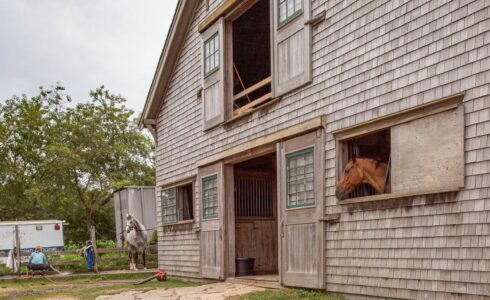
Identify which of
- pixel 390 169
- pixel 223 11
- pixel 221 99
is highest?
pixel 223 11

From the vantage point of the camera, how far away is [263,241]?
15.2 meters

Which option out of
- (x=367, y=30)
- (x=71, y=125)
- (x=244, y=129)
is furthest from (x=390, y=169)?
(x=71, y=125)

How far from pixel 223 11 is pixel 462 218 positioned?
7820 millimetres

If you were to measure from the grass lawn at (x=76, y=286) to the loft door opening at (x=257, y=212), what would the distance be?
174 cm

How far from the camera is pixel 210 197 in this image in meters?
13.8

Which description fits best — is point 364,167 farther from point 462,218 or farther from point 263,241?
point 263,241

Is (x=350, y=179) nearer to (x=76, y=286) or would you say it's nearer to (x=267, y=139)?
(x=267, y=139)

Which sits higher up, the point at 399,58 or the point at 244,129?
the point at 399,58

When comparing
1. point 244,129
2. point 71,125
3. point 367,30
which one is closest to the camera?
point 367,30

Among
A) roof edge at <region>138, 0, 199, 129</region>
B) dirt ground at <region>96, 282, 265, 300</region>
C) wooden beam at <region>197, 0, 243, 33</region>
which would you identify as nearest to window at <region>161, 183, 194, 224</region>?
roof edge at <region>138, 0, 199, 129</region>

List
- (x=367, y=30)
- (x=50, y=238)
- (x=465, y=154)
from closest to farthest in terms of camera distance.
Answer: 1. (x=465, y=154)
2. (x=367, y=30)
3. (x=50, y=238)

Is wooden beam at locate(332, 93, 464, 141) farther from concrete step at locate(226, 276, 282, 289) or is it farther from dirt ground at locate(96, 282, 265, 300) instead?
dirt ground at locate(96, 282, 265, 300)

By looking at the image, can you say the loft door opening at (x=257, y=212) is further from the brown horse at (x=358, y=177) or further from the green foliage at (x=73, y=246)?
the green foliage at (x=73, y=246)

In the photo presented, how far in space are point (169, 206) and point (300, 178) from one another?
7.05 metres
